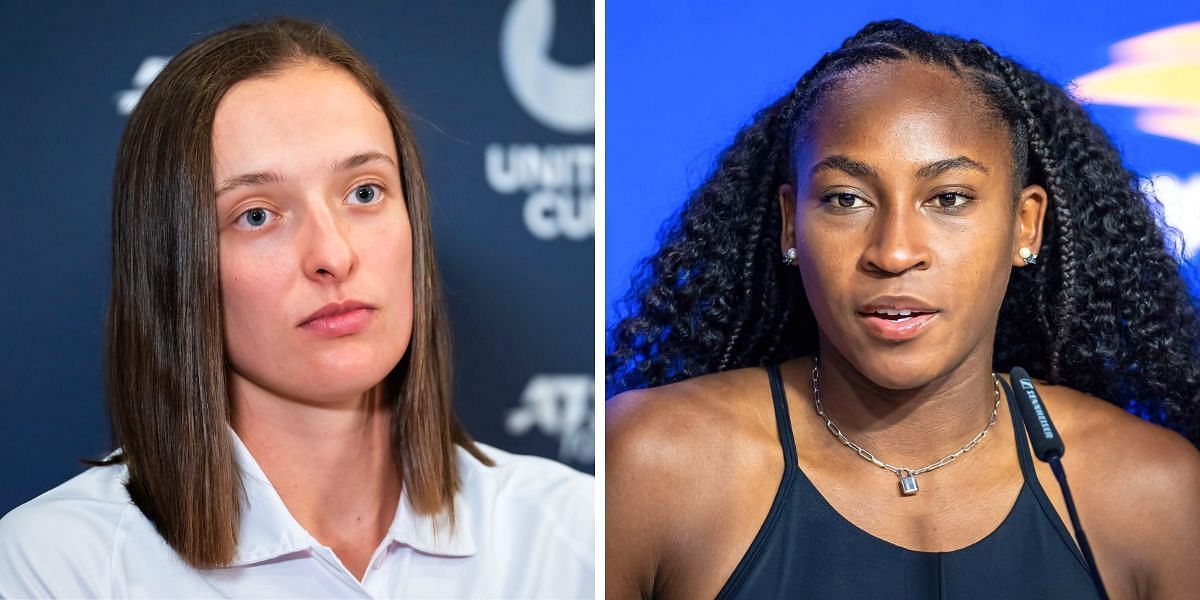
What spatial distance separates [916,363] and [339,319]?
1090 millimetres

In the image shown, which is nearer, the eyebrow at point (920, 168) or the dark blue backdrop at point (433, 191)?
the eyebrow at point (920, 168)

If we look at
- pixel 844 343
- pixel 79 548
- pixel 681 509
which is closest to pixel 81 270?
pixel 79 548

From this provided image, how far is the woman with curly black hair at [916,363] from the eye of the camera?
7.11 feet

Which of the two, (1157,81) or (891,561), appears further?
(1157,81)

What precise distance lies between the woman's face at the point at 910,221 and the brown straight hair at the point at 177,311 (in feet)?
3.52

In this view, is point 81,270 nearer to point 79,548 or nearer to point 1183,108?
point 79,548

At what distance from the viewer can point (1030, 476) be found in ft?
7.36

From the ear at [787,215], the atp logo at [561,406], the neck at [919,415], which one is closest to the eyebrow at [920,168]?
the ear at [787,215]

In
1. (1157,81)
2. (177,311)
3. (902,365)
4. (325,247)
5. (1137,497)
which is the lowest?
(1137,497)

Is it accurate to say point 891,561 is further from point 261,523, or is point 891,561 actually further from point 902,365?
point 261,523

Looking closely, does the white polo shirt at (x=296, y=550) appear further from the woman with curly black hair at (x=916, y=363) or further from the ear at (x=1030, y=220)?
the ear at (x=1030, y=220)

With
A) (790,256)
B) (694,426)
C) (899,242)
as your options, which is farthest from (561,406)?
(899,242)

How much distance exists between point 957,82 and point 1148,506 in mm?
874

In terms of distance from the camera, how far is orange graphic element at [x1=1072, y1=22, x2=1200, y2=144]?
2.36 meters
